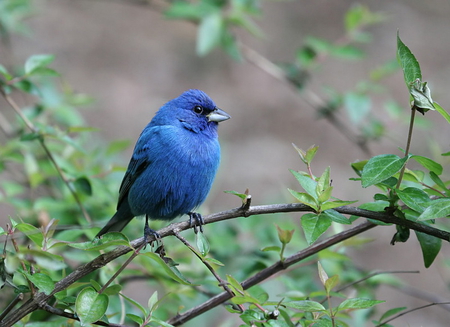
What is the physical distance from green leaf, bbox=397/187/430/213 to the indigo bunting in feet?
5.33

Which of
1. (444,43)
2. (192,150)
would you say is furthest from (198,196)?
(444,43)

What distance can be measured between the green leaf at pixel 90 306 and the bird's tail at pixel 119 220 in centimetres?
159

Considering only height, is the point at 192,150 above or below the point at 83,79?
above

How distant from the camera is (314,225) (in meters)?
1.99

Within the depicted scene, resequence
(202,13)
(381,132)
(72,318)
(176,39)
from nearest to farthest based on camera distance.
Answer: (72,318), (202,13), (381,132), (176,39)

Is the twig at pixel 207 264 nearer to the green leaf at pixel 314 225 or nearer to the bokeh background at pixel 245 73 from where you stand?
the green leaf at pixel 314 225

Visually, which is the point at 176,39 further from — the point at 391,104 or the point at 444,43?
the point at 391,104

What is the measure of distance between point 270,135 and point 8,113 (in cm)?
392

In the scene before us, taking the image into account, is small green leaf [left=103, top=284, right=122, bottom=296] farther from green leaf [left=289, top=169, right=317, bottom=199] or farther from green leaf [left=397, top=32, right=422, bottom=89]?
green leaf [left=397, top=32, right=422, bottom=89]

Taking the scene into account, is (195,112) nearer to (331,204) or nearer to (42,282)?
(331,204)

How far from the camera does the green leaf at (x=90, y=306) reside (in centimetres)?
192

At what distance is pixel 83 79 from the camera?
8.20 metres

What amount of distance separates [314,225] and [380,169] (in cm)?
32

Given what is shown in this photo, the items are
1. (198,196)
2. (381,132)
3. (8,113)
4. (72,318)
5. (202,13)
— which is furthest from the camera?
(8,113)
